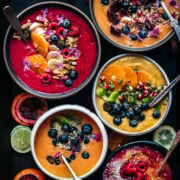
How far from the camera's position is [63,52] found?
2797 mm

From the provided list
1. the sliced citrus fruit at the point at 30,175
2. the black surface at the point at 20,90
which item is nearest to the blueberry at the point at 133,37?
the black surface at the point at 20,90

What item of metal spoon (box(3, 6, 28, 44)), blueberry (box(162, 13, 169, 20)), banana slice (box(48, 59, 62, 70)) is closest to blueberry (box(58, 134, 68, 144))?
banana slice (box(48, 59, 62, 70))

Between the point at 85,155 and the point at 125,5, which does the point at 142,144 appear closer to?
the point at 85,155

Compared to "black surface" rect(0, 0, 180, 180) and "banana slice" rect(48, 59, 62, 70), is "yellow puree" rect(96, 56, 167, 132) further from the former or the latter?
"banana slice" rect(48, 59, 62, 70)

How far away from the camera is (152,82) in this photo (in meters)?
2.88

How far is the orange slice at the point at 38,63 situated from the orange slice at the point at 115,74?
442 mm

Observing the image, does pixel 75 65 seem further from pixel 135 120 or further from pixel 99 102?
pixel 135 120

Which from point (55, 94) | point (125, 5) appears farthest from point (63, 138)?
point (125, 5)

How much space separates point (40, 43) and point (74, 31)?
26 centimetres

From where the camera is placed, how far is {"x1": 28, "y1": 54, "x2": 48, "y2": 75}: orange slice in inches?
109

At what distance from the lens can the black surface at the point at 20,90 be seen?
291cm

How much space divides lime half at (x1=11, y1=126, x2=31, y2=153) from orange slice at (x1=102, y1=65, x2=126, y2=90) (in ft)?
2.43

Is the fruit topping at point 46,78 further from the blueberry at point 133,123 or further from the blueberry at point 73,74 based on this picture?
the blueberry at point 133,123

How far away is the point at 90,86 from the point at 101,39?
380 millimetres
